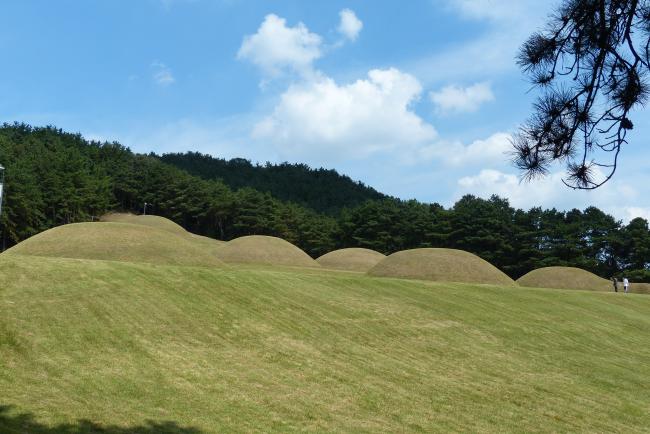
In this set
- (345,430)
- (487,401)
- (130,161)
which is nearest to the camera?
(345,430)

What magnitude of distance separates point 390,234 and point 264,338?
81639 mm

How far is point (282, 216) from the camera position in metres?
104

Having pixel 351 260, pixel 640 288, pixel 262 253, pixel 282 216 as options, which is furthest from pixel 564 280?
pixel 282 216

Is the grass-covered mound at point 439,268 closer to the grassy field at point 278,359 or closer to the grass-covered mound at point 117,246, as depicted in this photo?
the grass-covered mound at point 117,246

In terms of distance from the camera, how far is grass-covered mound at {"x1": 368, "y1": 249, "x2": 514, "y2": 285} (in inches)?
1629

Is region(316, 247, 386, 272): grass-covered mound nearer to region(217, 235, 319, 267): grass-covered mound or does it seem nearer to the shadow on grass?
region(217, 235, 319, 267): grass-covered mound

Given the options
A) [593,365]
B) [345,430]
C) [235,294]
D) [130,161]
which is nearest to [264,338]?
[235,294]

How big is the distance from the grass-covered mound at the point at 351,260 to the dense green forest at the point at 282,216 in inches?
877

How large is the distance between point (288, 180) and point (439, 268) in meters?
144

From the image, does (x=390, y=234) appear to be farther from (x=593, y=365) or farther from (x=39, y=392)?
(x=39, y=392)

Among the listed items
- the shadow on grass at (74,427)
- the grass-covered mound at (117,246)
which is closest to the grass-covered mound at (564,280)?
the grass-covered mound at (117,246)

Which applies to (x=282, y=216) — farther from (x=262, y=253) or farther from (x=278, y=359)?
(x=278, y=359)

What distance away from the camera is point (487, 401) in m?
13.6

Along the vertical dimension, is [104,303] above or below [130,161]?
below
